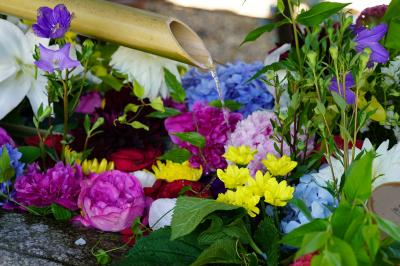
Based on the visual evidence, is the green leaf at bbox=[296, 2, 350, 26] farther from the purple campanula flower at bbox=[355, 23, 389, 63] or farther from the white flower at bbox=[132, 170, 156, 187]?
the white flower at bbox=[132, 170, 156, 187]

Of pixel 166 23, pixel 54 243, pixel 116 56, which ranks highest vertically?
pixel 166 23

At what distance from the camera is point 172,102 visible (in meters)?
1.57

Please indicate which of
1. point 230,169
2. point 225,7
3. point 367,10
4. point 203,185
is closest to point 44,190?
point 203,185

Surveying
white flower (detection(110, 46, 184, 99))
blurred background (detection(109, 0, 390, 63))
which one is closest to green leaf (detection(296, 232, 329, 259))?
white flower (detection(110, 46, 184, 99))

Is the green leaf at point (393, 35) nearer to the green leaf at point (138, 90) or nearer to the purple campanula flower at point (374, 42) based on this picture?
the purple campanula flower at point (374, 42)

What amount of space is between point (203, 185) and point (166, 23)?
0.29m

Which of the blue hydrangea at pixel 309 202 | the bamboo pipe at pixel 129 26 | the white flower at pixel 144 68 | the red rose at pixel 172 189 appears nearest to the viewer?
the blue hydrangea at pixel 309 202

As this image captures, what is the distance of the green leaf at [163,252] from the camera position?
36.9 inches

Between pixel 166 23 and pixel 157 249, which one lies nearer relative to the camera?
pixel 157 249

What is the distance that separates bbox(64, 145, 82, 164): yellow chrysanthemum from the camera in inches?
50.3

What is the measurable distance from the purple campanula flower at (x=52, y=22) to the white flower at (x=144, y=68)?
0.39 m

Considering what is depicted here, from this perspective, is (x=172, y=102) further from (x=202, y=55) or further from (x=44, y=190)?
(x=44, y=190)

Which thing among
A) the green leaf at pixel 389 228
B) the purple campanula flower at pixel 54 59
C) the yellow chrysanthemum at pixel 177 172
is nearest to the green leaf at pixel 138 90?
the yellow chrysanthemum at pixel 177 172

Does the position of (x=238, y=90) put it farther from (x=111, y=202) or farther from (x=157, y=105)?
(x=111, y=202)
